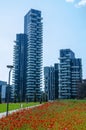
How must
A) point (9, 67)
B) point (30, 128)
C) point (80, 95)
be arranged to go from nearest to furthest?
point (30, 128)
point (9, 67)
point (80, 95)

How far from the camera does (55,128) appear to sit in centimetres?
1252

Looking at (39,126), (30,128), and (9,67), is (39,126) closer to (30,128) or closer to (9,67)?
(30,128)

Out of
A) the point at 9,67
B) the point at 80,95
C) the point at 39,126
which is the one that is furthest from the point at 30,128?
the point at 80,95

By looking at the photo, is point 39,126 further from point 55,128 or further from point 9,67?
point 9,67

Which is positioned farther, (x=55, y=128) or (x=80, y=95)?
(x=80, y=95)

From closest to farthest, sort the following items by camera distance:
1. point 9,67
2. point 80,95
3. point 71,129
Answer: point 71,129
point 9,67
point 80,95

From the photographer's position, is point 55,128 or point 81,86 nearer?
point 55,128

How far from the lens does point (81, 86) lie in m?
185

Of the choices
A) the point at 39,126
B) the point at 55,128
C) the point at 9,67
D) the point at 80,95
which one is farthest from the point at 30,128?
the point at 80,95

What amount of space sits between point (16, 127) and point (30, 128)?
0.77 meters

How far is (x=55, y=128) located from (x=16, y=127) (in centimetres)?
200

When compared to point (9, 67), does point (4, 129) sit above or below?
below

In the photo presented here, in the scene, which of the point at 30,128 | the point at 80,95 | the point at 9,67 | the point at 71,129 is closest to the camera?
the point at 71,129

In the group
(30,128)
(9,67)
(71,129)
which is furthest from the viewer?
(9,67)
